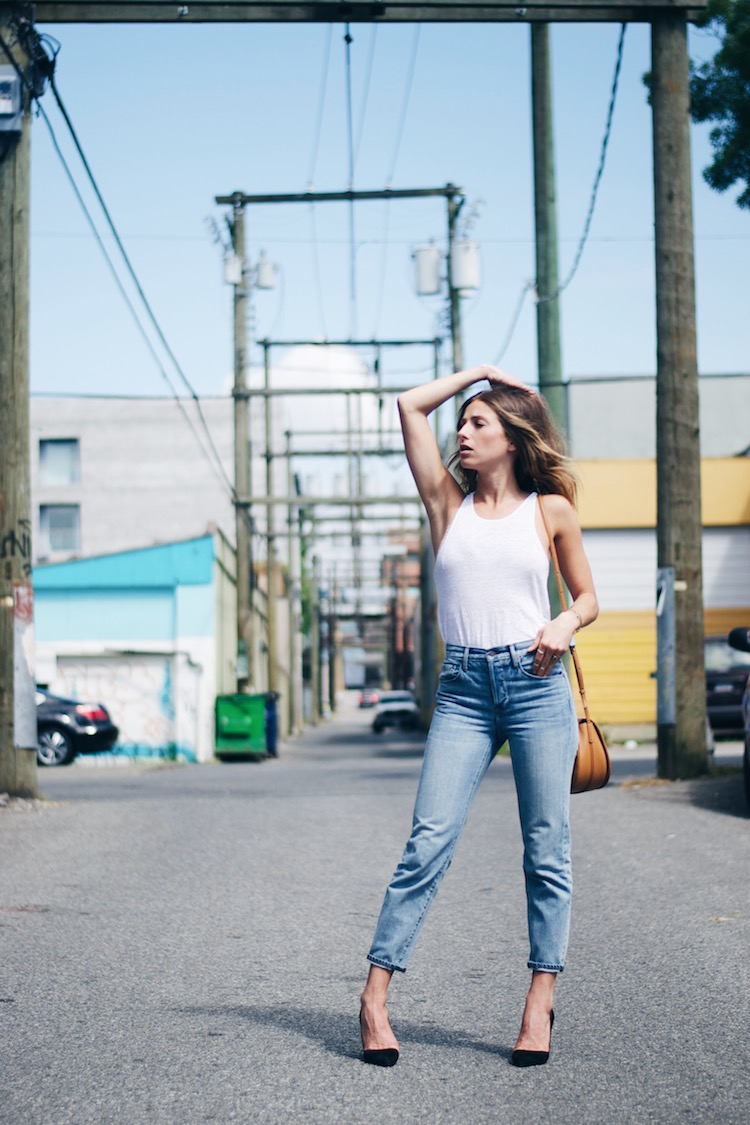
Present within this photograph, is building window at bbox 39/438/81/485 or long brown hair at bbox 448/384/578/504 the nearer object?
long brown hair at bbox 448/384/578/504

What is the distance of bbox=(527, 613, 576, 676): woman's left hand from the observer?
4105 millimetres

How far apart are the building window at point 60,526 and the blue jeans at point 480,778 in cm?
5337

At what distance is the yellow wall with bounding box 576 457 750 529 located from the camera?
30.2 metres

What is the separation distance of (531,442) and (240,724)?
26457 millimetres

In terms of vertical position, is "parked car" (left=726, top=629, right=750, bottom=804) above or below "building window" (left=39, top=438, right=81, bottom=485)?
below

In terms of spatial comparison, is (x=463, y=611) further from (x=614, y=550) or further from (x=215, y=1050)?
(x=614, y=550)

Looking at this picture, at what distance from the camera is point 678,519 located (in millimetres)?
13133

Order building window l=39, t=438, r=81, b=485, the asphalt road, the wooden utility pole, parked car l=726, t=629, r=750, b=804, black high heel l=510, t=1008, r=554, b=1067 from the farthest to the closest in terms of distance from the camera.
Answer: building window l=39, t=438, r=81, b=485, the wooden utility pole, parked car l=726, t=629, r=750, b=804, black high heel l=510, t=1008, r=554, b=1067, the asphalt road

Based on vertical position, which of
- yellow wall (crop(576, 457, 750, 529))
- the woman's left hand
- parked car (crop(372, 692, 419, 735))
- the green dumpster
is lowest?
parked car (crop(372, 692, 419, 735))

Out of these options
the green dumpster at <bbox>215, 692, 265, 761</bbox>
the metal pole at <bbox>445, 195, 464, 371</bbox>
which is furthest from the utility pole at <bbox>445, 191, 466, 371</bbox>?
the green dumpster at <bbox>215, 692, 265, 761</bbox>

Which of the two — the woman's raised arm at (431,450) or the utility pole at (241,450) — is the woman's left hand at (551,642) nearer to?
the woman's raised arm at (431,450)

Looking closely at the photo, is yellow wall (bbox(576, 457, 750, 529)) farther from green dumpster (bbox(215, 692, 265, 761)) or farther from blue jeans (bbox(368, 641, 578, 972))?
blue jeans (bbox(368, 641, 578, 972))

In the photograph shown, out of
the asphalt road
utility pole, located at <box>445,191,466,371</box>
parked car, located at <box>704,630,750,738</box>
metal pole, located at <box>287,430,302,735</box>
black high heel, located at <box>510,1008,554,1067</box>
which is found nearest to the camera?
the asphalt road

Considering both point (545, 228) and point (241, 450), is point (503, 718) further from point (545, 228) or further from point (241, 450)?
point (241, 450)
